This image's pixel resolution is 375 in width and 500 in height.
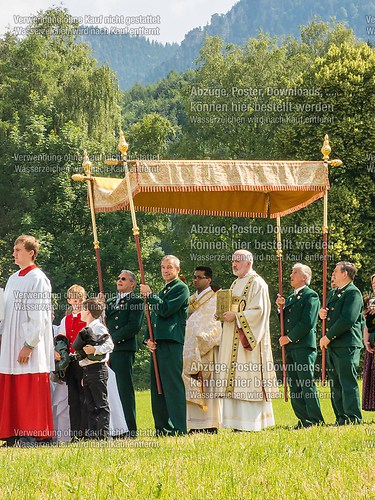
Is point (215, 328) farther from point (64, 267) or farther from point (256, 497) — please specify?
point (64, 267)

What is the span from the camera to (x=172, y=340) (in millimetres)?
12234

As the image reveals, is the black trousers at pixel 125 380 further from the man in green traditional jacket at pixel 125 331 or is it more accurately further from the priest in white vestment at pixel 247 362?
the priest in white vestment at pixel 247 362

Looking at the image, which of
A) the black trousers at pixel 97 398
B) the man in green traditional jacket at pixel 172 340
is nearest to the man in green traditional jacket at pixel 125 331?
the man in green traditional jacket at pixel 172 340

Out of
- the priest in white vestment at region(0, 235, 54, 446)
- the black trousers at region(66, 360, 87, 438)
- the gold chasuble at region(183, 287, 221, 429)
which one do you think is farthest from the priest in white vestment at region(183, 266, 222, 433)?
the priest in white vestment at region(0, 235, 54, 446)

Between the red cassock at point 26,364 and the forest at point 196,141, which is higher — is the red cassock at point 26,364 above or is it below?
below

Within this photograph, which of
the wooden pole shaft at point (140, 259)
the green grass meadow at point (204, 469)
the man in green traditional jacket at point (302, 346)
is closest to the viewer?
the green grass meadow at point (204, 469)

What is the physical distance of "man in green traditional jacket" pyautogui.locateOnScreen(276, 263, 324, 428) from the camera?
1269 centimetres

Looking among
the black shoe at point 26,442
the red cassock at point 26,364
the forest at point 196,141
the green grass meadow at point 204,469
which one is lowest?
the black shoe at point 26,442

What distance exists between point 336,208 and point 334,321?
16.2m

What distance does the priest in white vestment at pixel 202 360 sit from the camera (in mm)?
13008

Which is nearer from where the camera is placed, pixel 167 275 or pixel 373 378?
pixel 167 275

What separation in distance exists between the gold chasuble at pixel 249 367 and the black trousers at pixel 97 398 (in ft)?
5.45

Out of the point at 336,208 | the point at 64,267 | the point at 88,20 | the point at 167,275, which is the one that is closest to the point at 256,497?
the point at 167,275

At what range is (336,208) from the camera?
2861cm
